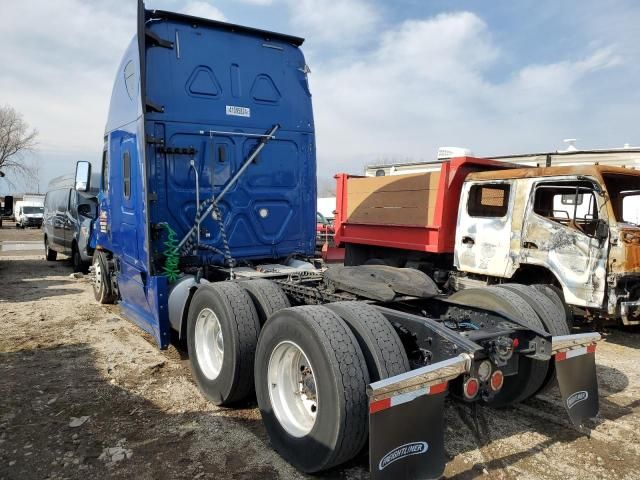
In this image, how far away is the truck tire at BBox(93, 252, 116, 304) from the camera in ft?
23.7

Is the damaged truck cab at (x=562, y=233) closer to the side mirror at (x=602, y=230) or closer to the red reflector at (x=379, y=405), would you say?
the side mirror at (x=602, y=230)

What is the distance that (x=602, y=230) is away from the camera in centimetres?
564

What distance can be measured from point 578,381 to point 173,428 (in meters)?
3.00

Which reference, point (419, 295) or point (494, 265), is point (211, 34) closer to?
point (419, 295)

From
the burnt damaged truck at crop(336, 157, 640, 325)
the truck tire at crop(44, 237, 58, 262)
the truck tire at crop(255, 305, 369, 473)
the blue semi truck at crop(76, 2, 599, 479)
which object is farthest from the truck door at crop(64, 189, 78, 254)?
the truck tire at crop(255, 305, 369, 473)

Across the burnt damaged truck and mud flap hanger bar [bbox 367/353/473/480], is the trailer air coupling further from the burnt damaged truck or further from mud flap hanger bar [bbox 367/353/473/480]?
mud flap hanger bar [bbox 367/353/473/480]

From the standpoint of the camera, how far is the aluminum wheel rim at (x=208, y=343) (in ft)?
14.1

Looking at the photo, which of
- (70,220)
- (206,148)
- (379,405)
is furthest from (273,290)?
(70,220)

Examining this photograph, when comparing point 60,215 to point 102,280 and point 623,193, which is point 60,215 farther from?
point 623,193

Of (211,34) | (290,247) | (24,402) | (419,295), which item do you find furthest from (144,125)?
(419,295)

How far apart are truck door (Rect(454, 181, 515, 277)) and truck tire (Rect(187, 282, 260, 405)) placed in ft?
13.6

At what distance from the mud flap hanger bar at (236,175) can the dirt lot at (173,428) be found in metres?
1.42

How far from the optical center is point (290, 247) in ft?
20.3

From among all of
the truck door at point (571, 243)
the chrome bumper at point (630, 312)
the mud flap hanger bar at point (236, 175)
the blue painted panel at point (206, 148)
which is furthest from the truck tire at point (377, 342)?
the chrome bumper at point (630, 312)
